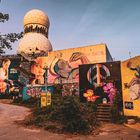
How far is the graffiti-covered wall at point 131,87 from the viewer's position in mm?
17812

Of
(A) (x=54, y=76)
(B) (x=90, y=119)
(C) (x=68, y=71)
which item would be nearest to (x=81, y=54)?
(C) (x=68, y=71)

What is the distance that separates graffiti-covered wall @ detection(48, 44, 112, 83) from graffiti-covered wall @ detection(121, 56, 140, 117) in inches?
612

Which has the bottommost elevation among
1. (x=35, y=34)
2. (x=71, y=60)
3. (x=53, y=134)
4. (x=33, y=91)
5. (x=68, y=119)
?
(x=53, y=134)

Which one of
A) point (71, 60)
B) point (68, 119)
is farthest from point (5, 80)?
point (68, 119)

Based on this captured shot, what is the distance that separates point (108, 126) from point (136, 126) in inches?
77.3

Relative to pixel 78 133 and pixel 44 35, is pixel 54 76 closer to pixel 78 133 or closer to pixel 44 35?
pixel 44 35

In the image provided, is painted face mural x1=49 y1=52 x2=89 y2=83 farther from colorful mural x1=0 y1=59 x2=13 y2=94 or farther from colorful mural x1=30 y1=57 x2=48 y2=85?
colorful mural x1=0 y1=59 x2=13 y2=94

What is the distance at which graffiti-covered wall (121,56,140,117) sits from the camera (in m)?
17.8

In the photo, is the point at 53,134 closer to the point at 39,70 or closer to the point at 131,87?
the point at 131,87

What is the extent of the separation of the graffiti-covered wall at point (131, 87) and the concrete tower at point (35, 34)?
30931 mm

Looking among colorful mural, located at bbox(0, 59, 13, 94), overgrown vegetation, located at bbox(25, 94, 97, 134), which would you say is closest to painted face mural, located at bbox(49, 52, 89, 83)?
colorful mural, located at bbox(0, 59, 13, 94)

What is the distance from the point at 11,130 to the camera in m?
13.2

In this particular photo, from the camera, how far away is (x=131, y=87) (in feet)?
60.3

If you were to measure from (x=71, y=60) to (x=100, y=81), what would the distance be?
52.4ft
